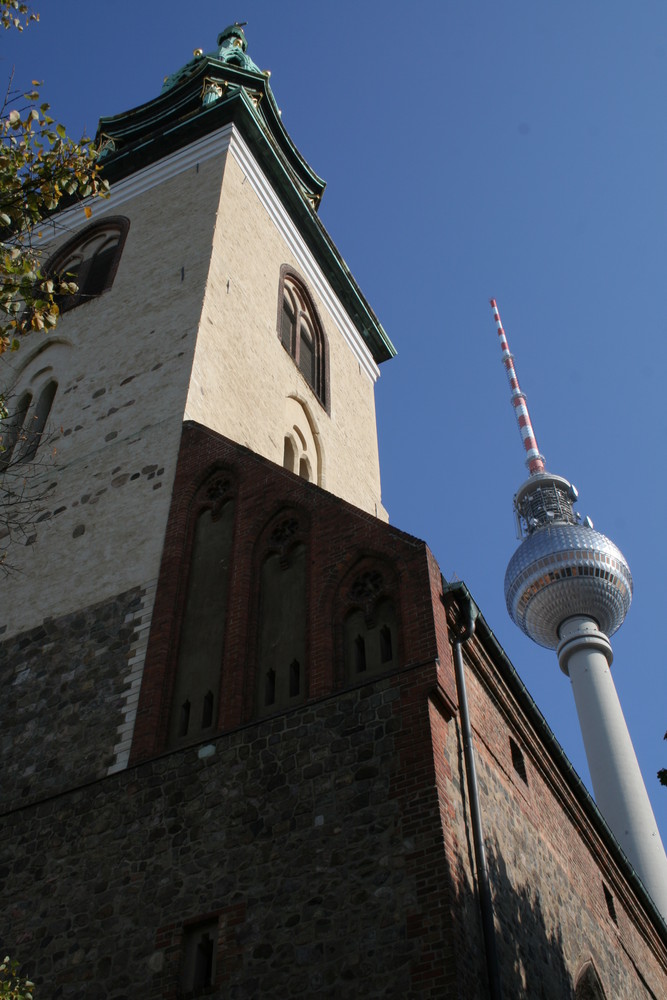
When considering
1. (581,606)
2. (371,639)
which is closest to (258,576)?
(371,639)

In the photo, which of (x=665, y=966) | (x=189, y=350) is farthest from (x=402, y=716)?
(x=665, y=966)

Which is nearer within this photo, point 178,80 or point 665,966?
point 665,966

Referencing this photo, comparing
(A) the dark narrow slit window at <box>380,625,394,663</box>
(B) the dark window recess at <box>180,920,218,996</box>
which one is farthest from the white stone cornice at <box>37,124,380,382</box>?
(B) the dark window recess at <box>180,920,218,996</box>

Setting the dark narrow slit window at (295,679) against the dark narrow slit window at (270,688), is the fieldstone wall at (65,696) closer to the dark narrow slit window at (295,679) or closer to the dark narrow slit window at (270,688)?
the dark narrow slit window at (270,688)

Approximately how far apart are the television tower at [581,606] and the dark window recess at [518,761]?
3190 cm

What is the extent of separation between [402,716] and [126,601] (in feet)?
15.0

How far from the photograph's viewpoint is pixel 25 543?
A: 14695mm

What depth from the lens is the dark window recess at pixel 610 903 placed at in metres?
14.8

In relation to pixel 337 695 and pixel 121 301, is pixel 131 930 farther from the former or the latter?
pixel 121 301

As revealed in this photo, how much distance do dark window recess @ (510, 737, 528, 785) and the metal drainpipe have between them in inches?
76.9

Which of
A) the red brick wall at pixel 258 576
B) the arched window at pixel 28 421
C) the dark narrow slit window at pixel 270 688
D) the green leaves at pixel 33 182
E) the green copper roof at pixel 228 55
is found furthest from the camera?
the green copper roof at pixel 228 55

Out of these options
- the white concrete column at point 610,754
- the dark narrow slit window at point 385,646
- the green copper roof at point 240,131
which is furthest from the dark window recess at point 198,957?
the white concrete column at point 610,754

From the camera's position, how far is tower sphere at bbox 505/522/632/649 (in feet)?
184

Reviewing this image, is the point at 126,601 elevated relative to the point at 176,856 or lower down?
elevated
